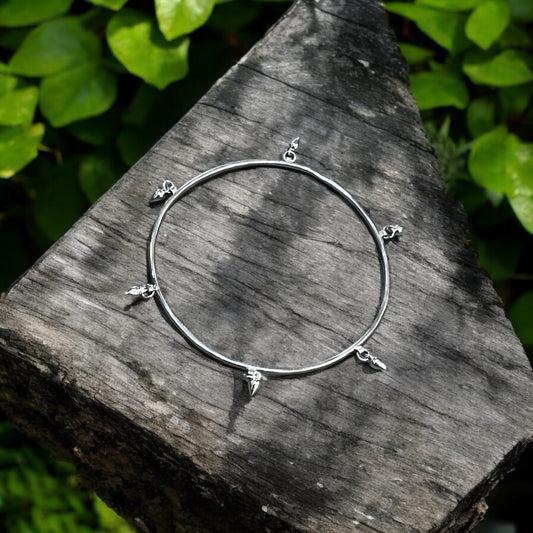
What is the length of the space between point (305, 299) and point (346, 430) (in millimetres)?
332

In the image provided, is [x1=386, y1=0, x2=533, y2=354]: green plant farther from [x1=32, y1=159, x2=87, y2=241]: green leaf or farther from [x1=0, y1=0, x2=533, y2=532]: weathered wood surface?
[x1=32, y1=159, x2=87, y2=241]: green leaf

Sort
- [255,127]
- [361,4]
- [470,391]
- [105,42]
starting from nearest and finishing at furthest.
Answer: [470,391] < [255,127] < [361,4] < [105,42]

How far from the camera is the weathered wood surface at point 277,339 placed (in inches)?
62.2

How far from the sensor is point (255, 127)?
1.96 metres

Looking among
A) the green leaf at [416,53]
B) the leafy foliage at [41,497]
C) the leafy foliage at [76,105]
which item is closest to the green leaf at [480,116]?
the green leaf at [416,53]

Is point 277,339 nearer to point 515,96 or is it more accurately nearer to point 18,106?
point 18,106

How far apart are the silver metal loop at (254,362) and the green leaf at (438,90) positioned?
0.69m

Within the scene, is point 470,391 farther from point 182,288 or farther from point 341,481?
point 182,288

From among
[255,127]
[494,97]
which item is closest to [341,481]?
[255,127]

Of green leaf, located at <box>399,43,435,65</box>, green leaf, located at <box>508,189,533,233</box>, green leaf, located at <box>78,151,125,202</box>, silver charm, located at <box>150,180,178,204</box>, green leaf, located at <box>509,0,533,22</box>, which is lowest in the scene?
green leaf, located at <box>78,151,125,202</box>

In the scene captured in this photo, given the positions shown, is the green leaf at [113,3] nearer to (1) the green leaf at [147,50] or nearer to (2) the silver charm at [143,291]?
(1) the green leaf at [147,50]

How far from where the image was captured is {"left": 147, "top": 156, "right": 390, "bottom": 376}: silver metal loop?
5.40 feet

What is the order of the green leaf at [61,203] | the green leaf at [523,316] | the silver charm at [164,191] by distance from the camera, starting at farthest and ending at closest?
the green leaf at [61,203] → the green leaf at [523,316] → the silver charm at [164,191]

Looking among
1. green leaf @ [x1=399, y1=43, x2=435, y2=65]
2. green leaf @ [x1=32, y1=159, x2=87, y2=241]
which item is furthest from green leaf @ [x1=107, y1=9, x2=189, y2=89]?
green leaf @ [x1=399, y1=43, x2=435, y2=65]
